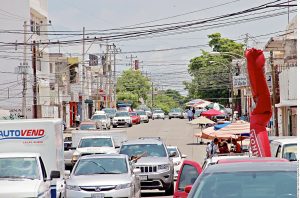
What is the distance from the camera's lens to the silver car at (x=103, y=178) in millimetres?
20781

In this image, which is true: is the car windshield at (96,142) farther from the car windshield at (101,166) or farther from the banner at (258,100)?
the banner at (258,100)

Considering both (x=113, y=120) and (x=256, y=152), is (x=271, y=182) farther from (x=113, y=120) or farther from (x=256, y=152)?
(x=113, y=120)

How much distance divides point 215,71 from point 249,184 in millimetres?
124427

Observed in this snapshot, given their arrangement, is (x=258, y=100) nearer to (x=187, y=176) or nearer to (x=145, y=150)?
(x=145, y=150)

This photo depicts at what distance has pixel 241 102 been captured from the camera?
359 feet

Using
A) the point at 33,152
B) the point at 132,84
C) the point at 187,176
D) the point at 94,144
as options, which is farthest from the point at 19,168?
the point at 132,84

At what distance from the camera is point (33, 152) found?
74.8 feet

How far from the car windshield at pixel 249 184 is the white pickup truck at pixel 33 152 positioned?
9123mm

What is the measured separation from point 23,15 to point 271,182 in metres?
67.9

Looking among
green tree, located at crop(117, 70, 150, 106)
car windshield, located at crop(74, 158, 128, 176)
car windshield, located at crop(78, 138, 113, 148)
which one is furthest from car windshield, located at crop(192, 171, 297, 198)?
green tree, located at crop(117, 70, 150, 106)

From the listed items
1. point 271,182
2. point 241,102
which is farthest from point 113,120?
point 271,182

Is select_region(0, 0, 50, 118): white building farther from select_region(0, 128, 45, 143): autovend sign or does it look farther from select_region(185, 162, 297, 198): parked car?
select_region(185, 162, 297, 198): parked car

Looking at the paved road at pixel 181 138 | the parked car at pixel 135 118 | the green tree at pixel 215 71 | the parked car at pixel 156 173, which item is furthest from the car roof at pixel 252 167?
the green tree at pixel 215 71

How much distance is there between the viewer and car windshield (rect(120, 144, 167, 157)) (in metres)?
28.5
